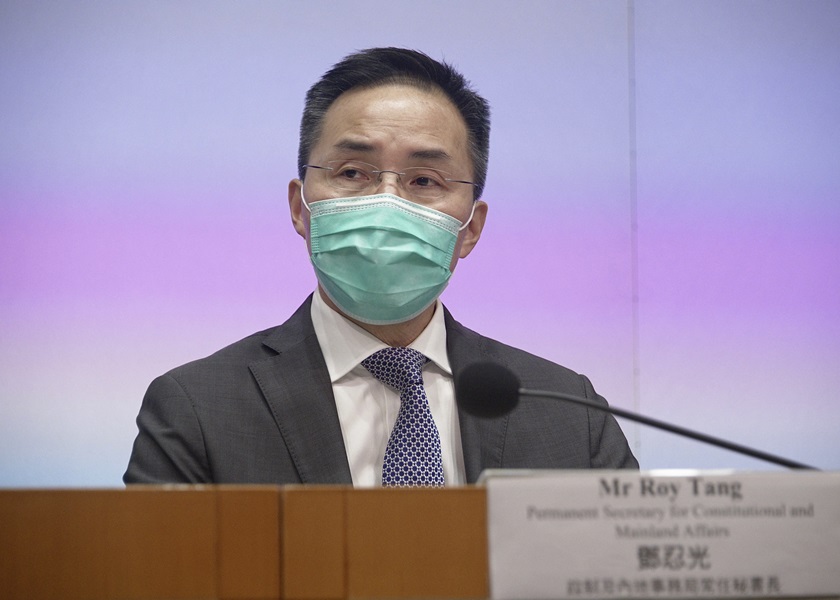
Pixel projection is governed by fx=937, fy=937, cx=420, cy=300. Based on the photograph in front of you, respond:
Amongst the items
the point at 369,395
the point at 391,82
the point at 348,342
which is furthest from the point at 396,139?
the point at 369,395

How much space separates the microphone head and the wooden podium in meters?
0.29

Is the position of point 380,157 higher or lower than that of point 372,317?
higher

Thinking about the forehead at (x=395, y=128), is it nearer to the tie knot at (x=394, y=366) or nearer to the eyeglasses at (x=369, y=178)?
the eyeglasses at (x=369, y=178)

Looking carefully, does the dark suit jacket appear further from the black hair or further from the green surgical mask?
the black hair

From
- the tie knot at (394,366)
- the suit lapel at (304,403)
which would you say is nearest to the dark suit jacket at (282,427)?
the suit lapel at (304,403)

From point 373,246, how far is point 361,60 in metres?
0.52

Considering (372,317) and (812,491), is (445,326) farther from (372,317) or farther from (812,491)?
(812,491)

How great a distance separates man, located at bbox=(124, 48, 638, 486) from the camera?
1799 mm

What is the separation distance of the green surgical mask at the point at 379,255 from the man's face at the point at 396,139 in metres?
0.06

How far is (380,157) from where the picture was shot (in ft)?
6.63

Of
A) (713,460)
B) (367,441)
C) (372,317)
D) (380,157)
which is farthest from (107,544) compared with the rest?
(713,460)

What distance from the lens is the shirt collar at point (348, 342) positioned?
6.44ft

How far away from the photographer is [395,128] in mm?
2051

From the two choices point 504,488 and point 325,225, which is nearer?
point 504,488
